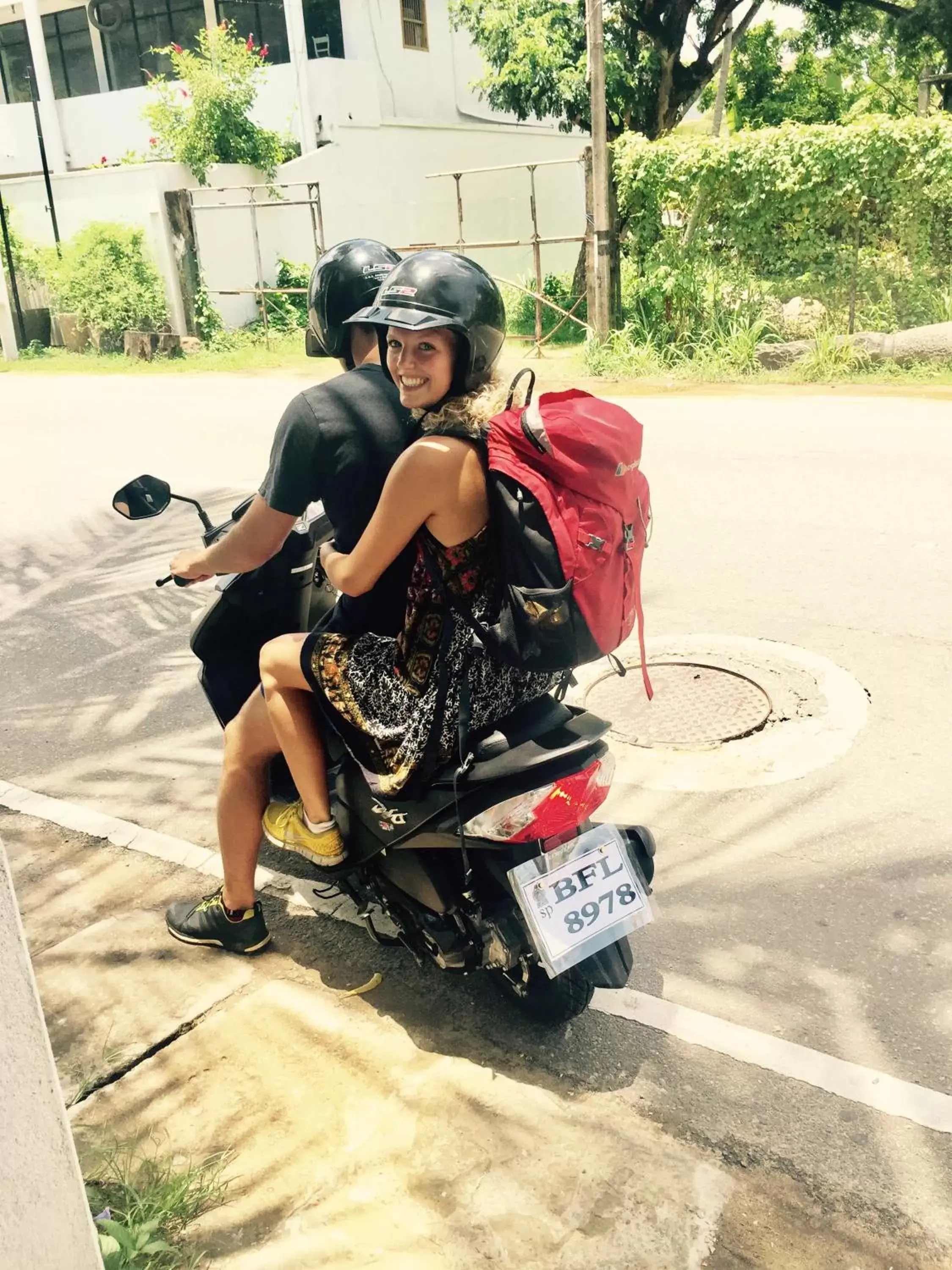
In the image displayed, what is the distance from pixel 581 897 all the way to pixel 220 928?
1151 millimetres

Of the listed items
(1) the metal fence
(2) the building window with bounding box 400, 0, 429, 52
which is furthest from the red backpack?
(2) the building window with bounding box 400, 0, 429, 52

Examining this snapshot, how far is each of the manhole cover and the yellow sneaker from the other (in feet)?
5.26

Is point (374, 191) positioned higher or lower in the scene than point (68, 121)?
lower

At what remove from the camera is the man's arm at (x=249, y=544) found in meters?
2.88

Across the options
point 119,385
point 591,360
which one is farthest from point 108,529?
point 119,385

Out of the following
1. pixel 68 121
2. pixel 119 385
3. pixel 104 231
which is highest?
pixel 68 121

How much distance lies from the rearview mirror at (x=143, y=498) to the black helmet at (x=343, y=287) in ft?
2.01

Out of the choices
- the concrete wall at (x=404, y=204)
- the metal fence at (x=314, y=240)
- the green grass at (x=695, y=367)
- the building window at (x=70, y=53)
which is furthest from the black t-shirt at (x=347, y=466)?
the building window at (x=70, y=53)

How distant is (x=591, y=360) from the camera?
13984 millimetres

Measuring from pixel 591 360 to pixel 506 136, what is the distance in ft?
49.0

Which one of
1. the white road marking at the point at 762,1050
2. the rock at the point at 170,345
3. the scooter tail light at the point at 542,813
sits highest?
the scooter tail light at the point at 542,813

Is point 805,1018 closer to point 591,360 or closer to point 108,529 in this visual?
point 108,529

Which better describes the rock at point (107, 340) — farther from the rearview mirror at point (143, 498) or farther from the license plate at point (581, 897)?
the license plate at point (581, 897)

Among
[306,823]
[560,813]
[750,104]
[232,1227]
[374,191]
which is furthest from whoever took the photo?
[750,104]
